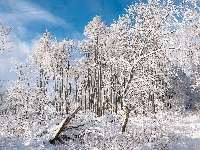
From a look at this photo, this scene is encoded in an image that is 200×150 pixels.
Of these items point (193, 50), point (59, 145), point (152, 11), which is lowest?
point (59, 145)

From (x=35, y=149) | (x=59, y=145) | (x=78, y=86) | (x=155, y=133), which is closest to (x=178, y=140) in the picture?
(x=155, y=133)

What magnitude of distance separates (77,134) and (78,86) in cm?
2706

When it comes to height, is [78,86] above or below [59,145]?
above

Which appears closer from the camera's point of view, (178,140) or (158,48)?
(178,140)

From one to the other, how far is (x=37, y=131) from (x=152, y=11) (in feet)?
31.0

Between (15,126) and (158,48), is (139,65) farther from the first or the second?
(15,126)

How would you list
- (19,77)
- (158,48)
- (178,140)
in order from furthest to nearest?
(19,77) → (158,48) → (178,140)

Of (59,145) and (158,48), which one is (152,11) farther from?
(59,145)

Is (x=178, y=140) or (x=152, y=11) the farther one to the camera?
(x=152, y=11)

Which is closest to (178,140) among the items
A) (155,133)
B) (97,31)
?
(155,133)

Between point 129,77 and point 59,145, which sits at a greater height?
point 129,77

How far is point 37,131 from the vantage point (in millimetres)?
13609

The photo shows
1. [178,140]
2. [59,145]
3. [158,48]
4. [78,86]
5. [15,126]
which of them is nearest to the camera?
[59,145]

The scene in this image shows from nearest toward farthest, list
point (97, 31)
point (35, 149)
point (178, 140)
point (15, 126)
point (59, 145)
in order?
1. point (35, 149)
2. point (59, 145)
3. point (178, 140)
4. point (15, 126)
5. point (97, 31)
